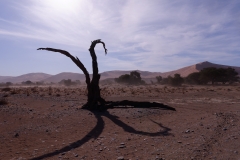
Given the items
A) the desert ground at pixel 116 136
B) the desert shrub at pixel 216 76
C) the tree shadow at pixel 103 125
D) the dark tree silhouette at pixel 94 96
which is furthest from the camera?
the desert shrub at pixel 216 76

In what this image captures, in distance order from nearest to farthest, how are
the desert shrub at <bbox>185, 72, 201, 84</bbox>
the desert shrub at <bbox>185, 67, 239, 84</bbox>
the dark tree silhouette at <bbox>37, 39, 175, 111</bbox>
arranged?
the dark tree silhouette at <bbox>37, 39, 175, 111</bbox>, the desert shrub at <bbox>185, 67, 239, 84</bbox>, the desert shrub at <bbox>185, 72, 201, 84</bbox>

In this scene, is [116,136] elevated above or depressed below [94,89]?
below

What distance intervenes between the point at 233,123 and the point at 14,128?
32.0 ft

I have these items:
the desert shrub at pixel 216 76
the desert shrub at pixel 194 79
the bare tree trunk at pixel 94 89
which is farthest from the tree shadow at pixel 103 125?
the desert shrub at pixel 194 79

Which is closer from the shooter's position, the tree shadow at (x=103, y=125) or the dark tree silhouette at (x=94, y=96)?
the tree shadow at (x=103, y=125)

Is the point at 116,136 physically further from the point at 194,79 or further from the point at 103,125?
the point at 194,79

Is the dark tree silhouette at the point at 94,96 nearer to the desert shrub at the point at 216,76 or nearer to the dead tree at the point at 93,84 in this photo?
the dead tree at the point at 93,84

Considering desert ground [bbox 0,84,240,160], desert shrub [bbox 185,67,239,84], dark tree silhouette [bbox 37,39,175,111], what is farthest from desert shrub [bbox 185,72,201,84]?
desert ground [bbox 0,84,240,160]

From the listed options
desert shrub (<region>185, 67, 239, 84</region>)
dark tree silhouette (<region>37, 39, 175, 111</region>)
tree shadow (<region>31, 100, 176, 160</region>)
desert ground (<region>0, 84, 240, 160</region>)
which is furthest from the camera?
desert shrub (<region>185, 67, 239, 84</region>)

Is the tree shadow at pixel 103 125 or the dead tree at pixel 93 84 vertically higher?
the dead tree at pixel 93 84

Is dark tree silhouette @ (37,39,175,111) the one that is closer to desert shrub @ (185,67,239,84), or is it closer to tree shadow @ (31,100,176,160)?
tree shadow @ (31,100,176,160)

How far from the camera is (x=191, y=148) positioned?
7.67 metres

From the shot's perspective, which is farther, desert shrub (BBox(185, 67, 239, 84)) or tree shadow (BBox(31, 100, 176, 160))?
desert shrub (BBox(185, 67, 239, 84))

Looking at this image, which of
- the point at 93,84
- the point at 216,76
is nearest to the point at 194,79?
the point at 216,76
